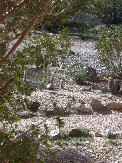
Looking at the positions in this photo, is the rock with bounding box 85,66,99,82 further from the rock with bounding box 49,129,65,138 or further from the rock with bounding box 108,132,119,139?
the rock with bounding box 49,129,65,138

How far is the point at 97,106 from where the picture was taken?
941 cm

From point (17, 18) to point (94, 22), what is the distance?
73.4ft

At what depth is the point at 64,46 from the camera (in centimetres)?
1212

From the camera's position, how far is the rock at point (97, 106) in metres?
9.35

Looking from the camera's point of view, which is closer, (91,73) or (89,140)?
(89,140)

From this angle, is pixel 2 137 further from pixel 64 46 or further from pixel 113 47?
pixel 113 47

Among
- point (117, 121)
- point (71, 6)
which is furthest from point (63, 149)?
point (71, 6)

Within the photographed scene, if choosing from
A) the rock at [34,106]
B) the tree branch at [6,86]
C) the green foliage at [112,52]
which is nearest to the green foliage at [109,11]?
the green foliage at [112,52]

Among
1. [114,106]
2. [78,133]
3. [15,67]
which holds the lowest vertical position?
[114,106]

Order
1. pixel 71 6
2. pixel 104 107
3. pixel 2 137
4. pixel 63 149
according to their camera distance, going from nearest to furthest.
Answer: pixel 2 137 → pixel 71 6 → pixel 63 149 → pixel 104 107

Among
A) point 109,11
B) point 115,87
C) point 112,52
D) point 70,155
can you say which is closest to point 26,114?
point 70,155

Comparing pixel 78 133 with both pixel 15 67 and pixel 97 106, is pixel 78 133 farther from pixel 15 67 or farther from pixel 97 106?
pixel 15 67

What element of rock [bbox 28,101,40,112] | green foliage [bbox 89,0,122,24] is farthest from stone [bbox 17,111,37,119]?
green foliage [bbox 89,0,122,24]

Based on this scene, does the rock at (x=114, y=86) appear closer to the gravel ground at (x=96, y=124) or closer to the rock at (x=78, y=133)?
the gravel ground at (x=96, y=124)
